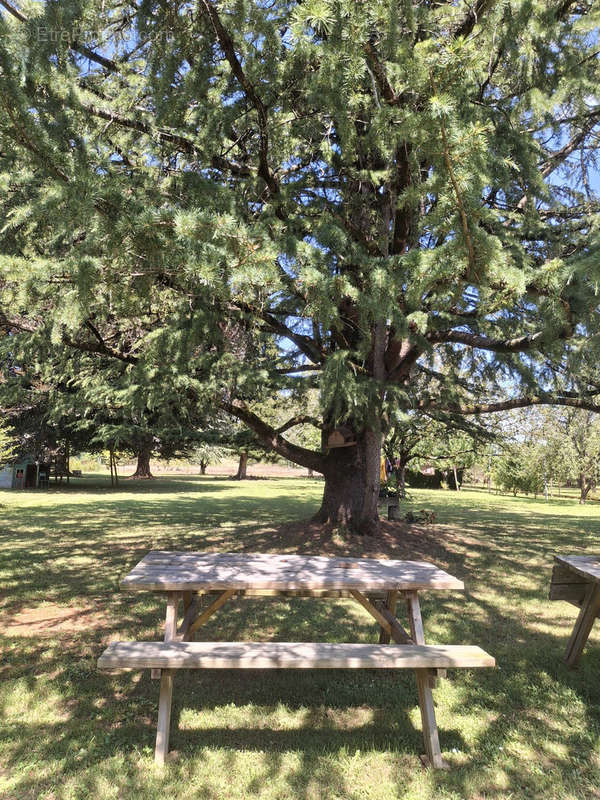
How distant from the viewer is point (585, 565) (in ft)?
12.6

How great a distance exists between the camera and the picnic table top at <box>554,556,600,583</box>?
3.54 meters

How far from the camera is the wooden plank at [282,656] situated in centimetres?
257

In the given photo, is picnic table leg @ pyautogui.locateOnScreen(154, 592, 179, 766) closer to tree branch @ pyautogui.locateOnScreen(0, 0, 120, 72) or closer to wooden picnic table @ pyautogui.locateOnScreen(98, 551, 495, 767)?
wooden picnic table @ pyautogui.locateOnScreen(98, 551, 495, 767)

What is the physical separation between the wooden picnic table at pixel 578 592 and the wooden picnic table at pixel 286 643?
1167 mm

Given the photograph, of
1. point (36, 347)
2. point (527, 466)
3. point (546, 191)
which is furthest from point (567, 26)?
point (527, 466)

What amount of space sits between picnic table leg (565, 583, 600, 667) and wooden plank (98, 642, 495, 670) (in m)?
1.63

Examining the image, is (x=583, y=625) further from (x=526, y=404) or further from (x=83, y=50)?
(x=83, y=50)

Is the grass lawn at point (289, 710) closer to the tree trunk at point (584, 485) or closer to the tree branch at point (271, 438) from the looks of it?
the tree branch at point (271, 438)

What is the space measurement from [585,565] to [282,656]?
2.60m

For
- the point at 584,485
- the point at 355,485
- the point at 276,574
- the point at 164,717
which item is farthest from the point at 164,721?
the point at 584,485

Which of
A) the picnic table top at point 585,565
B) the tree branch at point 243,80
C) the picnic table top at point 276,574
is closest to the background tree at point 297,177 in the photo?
the tree branch at point 243,80

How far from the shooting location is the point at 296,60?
166 inches

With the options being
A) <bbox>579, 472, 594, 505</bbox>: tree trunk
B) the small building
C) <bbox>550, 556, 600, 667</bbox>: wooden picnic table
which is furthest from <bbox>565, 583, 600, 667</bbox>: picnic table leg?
<bbox>579, 472, 594, 505</bbox>: tree trunk

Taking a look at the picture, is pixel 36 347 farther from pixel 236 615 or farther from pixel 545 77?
pixel 545 77
